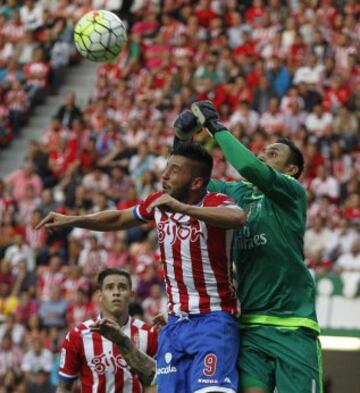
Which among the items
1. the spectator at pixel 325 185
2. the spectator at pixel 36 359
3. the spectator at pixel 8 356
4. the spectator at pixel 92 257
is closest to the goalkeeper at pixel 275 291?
the spectator at pixel 325 185

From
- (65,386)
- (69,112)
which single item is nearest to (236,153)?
(65,386)

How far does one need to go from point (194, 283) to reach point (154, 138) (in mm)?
12581

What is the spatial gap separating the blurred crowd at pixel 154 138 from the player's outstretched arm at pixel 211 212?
8983 millimetres

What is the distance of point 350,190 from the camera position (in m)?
18.3

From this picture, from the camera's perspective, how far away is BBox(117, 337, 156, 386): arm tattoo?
9289 mm

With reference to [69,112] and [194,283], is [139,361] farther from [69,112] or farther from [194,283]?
[69,112]

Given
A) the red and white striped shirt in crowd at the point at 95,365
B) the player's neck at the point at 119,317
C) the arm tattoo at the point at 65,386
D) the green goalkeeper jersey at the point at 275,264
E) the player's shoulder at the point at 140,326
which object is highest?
the green goalkeeper jersey at the point at 275,264

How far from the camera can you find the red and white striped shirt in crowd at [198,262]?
8523mm

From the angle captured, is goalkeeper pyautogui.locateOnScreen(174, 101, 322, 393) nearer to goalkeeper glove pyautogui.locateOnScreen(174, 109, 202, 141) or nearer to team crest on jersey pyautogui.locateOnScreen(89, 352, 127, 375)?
goalkeeper glove pyautogui.locateOnScreen(174, 109, 202, 141)

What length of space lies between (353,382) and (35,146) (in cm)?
Answer: 726

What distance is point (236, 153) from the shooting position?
326 inches

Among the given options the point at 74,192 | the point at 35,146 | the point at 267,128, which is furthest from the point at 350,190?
the point at 35,146

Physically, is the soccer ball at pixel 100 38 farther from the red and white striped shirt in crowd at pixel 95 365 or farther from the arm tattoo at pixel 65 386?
the arm tattoo at pixel 65 386

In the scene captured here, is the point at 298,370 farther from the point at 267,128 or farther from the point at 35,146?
the point at 35,146
